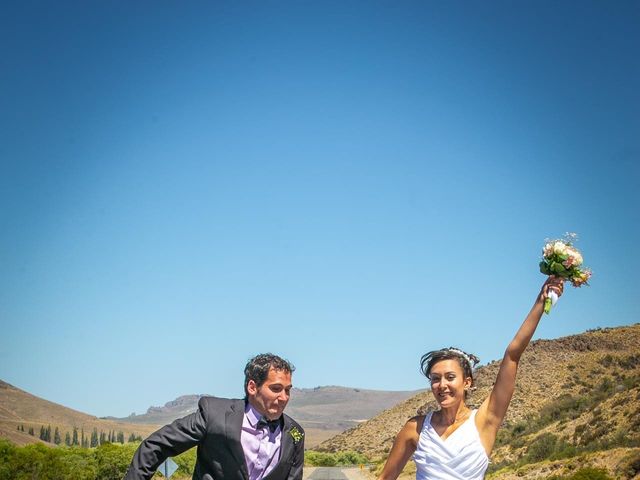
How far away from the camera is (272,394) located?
5.37 meters

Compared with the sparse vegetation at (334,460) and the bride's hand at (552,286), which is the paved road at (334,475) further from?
the bride's hand at (552,286)

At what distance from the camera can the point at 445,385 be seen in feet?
17.7

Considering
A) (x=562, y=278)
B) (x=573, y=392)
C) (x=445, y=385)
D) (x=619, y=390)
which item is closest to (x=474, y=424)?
(x=445, y=385)

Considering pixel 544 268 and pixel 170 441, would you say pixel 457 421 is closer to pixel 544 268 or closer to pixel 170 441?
pixel 544 268

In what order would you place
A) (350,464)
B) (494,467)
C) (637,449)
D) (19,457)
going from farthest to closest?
(350,464) < (494,467) < (19,457) < (637,449)

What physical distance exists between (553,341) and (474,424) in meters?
119

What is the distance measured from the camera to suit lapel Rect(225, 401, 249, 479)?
17.3 feet

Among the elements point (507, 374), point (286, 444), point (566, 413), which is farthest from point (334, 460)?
point (507, 374)

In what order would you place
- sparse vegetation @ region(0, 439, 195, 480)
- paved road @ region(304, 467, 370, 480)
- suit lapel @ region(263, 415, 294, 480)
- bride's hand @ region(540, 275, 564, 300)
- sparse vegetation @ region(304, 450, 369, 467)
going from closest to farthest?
bride's hand @ region(540, 275, 564, 300) < suit lapel @ region(263, 415, 294, 480) < sparse vegetation @ region(0, 439, 195, 480) < paved road @ region(304, 467, 370, 480) < sparse vegetation @ region(304, 450, 369, 467)

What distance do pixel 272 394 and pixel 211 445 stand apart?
1.75ft

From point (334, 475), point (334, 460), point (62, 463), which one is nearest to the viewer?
point (62, 463)

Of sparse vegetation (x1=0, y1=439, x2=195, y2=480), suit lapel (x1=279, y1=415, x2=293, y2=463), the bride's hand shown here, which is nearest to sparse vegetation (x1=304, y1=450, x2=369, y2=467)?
sparse vegetation (x1=0, y1=439, x2=195, y2=480)

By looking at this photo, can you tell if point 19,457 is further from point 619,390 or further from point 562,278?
point 562,278

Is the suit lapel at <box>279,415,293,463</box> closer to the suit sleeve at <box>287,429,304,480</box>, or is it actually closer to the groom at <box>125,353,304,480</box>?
the groom at <box>125,353,304,480</box>
